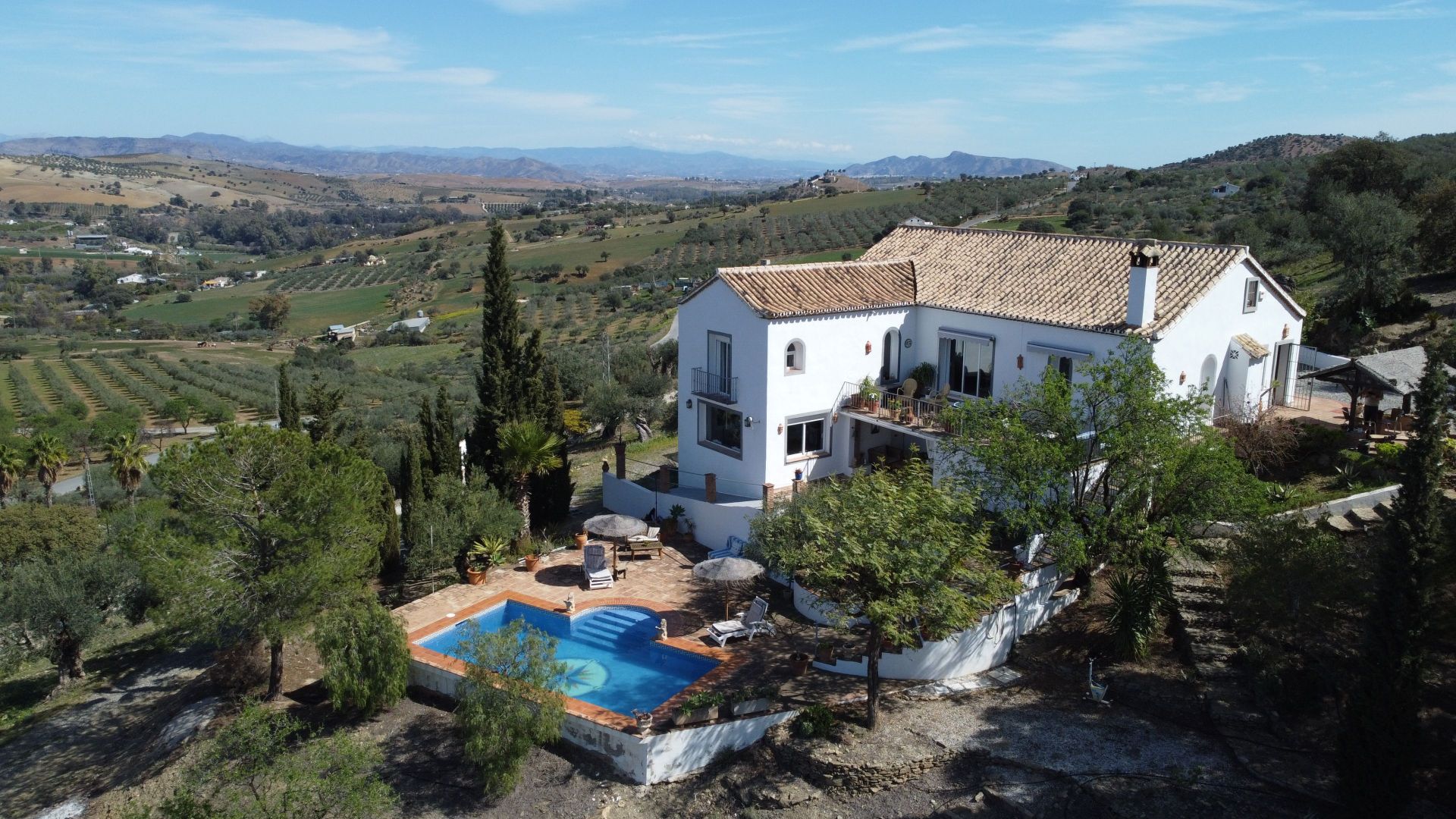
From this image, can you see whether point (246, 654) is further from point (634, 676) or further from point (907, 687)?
point (907, 687)

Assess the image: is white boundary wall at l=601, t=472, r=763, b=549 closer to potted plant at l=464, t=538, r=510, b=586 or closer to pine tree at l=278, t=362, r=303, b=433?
potted plant at l=464, t=538, r=510, b=586

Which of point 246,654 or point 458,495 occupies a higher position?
point 458,495

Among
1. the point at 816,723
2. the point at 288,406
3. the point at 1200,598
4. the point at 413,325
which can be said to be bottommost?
the point at 413,325

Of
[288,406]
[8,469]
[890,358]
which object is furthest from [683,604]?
[8,469]

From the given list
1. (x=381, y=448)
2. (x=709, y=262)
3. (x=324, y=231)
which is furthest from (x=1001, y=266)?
(x=324, y=231)

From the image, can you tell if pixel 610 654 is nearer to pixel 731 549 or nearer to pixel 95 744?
pixel 731 549

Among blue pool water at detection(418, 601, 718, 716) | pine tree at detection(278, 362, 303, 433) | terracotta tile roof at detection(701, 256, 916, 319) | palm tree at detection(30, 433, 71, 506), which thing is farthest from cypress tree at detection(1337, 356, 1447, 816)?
palm tree at detection(30, 433, 71, 506)

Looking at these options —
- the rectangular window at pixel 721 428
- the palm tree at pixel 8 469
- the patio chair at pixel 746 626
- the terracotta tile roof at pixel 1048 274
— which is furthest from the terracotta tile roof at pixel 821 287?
the palm tree at pixel 8 469
